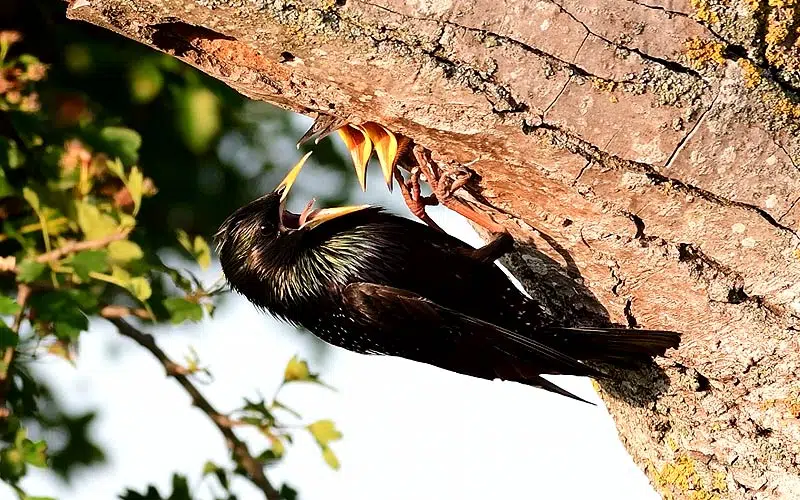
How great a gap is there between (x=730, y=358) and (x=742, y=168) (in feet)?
1.52

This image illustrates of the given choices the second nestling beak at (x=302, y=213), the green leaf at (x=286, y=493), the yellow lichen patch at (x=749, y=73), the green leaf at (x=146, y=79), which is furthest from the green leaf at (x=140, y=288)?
the yellow lichen patch at (x=749, y=73)

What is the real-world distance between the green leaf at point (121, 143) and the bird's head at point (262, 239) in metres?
0.69

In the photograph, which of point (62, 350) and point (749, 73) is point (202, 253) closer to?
point (62, 350)

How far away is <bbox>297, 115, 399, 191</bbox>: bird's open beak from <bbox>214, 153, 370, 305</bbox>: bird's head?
42 cm

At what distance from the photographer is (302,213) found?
333 centimetres

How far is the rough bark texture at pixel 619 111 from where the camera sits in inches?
82.8

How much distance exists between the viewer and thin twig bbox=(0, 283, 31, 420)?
233 centimetres

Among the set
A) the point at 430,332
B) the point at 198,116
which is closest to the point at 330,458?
the point at 430,332

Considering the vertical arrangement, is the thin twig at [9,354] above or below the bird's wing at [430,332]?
below

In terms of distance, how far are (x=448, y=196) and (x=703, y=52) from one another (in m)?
0.82

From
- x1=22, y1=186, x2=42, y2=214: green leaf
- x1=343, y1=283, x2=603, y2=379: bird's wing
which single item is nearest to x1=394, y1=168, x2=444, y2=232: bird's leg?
x1=343, y1=283, x2=603, y2=379: bird's wing

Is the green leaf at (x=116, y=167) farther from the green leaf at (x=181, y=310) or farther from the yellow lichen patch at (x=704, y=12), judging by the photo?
the yellow lichen patch at (x=704, y=12)

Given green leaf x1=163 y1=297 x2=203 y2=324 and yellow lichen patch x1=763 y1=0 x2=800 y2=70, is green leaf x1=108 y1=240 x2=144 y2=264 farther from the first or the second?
yellow lichen patch x1=763 y1=0 x2=800 y2=70

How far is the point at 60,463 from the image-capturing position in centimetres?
337
